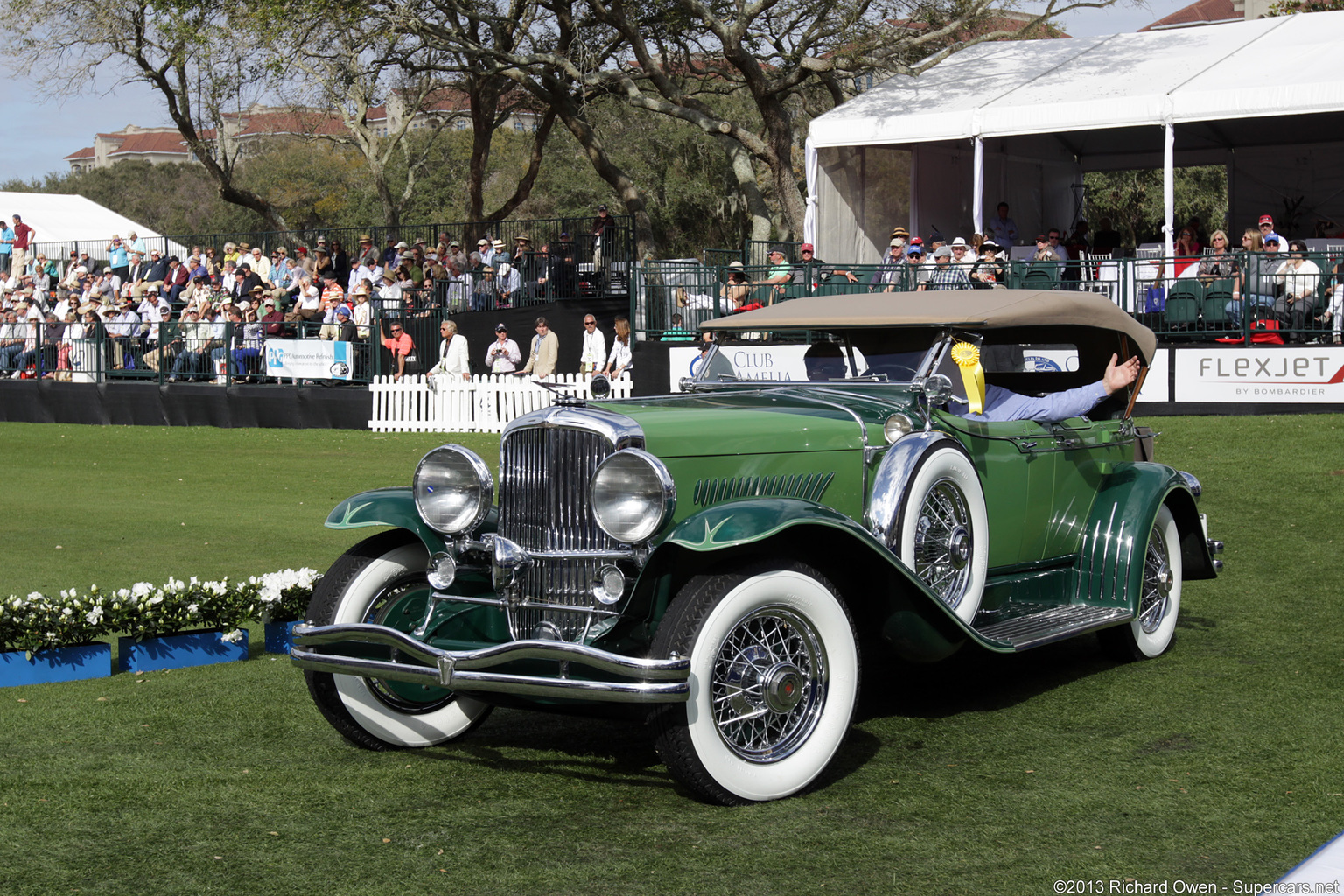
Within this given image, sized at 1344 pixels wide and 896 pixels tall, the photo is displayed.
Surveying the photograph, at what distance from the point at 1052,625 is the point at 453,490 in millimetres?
2623

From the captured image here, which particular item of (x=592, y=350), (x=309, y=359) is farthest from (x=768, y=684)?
(x=309, y=359)

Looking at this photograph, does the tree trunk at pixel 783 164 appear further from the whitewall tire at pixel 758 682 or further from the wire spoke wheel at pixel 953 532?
the whitewall tire at pixel 758 682

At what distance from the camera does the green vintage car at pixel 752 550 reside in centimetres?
427

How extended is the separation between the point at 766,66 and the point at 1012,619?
23581mm

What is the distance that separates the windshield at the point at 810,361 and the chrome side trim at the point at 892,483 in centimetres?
67

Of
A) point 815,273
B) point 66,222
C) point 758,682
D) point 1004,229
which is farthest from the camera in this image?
point 66,222

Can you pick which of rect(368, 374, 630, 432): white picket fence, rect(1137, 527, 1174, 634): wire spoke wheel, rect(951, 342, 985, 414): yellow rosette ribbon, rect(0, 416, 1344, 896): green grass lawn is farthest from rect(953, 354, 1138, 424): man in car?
rect(368, 374, 630, 432): white picket fence

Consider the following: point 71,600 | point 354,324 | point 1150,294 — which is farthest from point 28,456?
point 1150,294

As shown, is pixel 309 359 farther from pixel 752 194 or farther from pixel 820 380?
pixel 820 380

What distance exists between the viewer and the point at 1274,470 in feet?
39.6

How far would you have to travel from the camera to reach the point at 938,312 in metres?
5.82

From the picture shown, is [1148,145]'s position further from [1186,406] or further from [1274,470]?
[1274,470]

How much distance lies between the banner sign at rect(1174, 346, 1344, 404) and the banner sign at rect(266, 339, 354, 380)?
481 inches

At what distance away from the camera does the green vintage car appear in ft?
14.0
